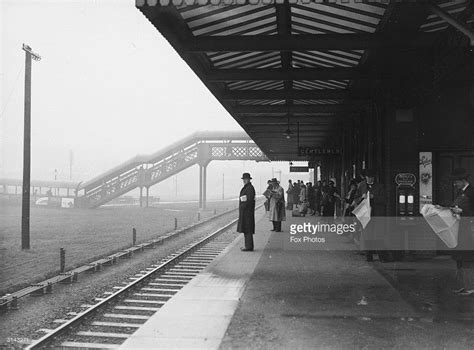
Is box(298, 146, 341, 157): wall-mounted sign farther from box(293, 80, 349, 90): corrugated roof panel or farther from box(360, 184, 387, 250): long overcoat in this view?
box(360, 184, 387, 250): long overcoat

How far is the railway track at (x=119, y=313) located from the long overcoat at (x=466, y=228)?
389cm

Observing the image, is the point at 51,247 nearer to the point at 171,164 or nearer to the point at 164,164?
the point at 164,164

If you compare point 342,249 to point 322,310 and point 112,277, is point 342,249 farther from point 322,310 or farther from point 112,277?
point 322,310

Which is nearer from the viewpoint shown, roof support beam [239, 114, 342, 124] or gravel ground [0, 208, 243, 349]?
gravel ground [0, 208, 243, 349]

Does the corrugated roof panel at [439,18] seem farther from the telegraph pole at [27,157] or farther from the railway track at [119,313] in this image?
the telegraph pole at [27,157]

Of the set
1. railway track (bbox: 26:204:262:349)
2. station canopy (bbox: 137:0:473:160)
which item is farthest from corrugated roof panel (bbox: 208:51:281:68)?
railway track (bbox: 26:204:262:349)

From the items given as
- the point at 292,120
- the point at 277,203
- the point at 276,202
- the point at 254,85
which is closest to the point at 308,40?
the point at 254,85

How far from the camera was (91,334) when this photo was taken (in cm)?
591

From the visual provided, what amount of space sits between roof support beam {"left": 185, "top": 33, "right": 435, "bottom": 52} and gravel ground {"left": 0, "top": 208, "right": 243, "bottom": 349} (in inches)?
158

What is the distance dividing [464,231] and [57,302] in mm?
5507

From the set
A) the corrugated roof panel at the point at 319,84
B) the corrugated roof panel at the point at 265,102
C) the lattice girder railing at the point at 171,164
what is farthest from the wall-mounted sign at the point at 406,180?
the lattice girder railing at the point at 171,164

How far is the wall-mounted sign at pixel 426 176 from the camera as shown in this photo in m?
10.4

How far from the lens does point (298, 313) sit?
242 inches

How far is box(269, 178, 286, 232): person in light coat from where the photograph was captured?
51.4 ft
